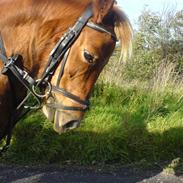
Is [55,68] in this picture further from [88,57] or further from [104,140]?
[104,140]

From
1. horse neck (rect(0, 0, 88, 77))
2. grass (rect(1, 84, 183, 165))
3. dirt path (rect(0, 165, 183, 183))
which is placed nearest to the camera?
horse neck (rect(0, 0, 88, 77))

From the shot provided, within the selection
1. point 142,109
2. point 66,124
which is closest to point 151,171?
point 142,109

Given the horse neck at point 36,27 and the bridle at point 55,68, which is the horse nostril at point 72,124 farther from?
the horse neck at point 36,27

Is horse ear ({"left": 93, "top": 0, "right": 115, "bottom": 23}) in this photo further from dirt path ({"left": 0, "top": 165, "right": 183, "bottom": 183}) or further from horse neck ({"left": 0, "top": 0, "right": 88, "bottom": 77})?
dirt path ({"left": 0, "top": 165, "right": 183, "bottom": 183})

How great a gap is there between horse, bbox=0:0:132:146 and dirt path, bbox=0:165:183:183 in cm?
236

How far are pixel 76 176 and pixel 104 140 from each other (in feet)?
2.63

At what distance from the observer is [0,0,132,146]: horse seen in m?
3.23

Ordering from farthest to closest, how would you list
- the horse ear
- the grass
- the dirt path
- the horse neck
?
the grass
the dirt path
the horse neck
the horse ear

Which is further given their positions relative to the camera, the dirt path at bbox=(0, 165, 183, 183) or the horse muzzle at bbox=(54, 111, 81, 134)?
the dirt path at bbox=(0, 165, 183, 183)

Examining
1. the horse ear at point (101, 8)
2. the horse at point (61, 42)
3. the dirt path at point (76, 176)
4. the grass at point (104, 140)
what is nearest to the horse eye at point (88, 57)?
the horse at point (61, 42)

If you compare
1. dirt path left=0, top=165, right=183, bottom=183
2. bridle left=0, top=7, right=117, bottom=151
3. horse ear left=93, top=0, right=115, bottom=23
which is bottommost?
dirt path left=0, top=165, right=183, bottom=183

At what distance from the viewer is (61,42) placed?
10.6 feet

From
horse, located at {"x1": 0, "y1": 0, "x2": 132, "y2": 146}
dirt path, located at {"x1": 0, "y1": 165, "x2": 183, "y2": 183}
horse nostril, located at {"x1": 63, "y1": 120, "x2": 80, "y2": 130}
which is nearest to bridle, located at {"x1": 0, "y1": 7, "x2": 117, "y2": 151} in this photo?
horse, located at {"x1": 0, "y1": 0, "x2": 132, "y2": 146}

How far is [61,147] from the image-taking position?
625 centimetres
